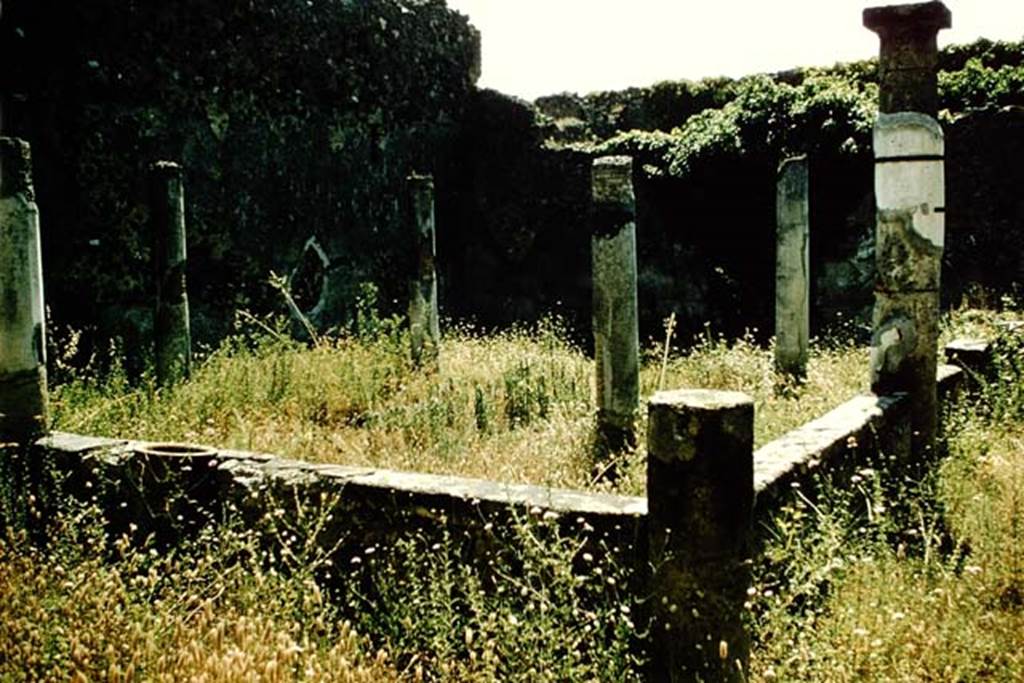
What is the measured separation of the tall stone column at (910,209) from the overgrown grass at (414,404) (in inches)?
32.2

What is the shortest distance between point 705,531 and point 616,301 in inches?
132

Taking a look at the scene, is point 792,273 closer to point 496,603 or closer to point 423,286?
point 423,286

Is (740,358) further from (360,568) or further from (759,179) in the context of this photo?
(360,568)

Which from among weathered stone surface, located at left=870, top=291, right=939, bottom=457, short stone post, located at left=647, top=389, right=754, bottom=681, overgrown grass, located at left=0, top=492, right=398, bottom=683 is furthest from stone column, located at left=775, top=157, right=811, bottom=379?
overgrown grass, located at left=0, top=492, right=398, bottom=683

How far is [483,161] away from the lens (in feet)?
45.6

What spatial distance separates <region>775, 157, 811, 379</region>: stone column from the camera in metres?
8.13

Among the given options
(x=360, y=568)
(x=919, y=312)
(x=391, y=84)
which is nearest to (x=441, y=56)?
(x=391, y=84)

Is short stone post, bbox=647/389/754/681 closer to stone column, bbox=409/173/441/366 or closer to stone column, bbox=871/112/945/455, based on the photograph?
stone column, bbox=871/112/945/455

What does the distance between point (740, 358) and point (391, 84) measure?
6874mm

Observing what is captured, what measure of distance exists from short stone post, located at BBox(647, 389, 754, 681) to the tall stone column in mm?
2710

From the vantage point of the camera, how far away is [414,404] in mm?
7066

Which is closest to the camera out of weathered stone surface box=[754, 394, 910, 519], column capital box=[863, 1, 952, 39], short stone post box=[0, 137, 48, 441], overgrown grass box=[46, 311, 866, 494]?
weathered stone surface box=[754, 394, 910, 519]

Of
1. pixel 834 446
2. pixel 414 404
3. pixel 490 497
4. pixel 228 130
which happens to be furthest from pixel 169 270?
pixel 834 446

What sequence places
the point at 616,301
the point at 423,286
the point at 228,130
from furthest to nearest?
the point at 228,130, the point at 423,286, the point at 616,301
